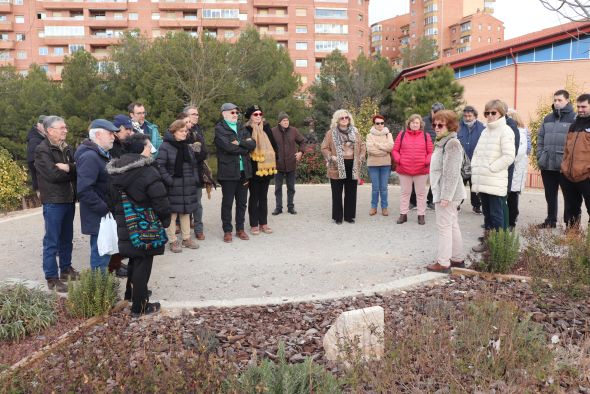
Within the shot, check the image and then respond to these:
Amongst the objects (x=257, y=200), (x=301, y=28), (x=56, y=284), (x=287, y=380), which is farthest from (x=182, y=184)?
(x=301, y=28)

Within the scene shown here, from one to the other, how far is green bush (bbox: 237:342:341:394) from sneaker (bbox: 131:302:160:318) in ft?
5.87

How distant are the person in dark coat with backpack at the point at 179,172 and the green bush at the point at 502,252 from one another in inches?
147

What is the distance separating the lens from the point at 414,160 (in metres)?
8.62

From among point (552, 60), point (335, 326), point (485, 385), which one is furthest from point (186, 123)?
point (552, 60)

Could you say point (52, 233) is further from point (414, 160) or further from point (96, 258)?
point (414, 160)

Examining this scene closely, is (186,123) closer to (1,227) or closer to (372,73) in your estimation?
(1,227)

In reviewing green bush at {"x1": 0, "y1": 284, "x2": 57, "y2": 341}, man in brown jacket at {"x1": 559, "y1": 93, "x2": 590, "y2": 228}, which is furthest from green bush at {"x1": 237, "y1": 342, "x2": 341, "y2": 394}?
man in brown jacket at {"x1": 559, "y1": 93, "x2": 590, "y2": 228}

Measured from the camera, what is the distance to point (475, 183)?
21.7ft

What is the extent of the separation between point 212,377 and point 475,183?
4.79 metres

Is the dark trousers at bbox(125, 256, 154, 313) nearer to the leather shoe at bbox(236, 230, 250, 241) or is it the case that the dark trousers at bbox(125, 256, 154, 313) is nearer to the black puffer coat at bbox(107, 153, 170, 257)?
the black puffer coat at bbox(107, 153, 170, 257)

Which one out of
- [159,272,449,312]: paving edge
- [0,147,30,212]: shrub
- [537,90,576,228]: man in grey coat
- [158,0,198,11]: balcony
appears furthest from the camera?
[158,0,198,11]: balcony

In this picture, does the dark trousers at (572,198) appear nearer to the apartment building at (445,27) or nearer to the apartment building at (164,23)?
the apartment building at (164,23)

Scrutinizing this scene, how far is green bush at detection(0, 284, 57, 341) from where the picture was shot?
4.15 metres

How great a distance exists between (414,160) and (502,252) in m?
3.44
